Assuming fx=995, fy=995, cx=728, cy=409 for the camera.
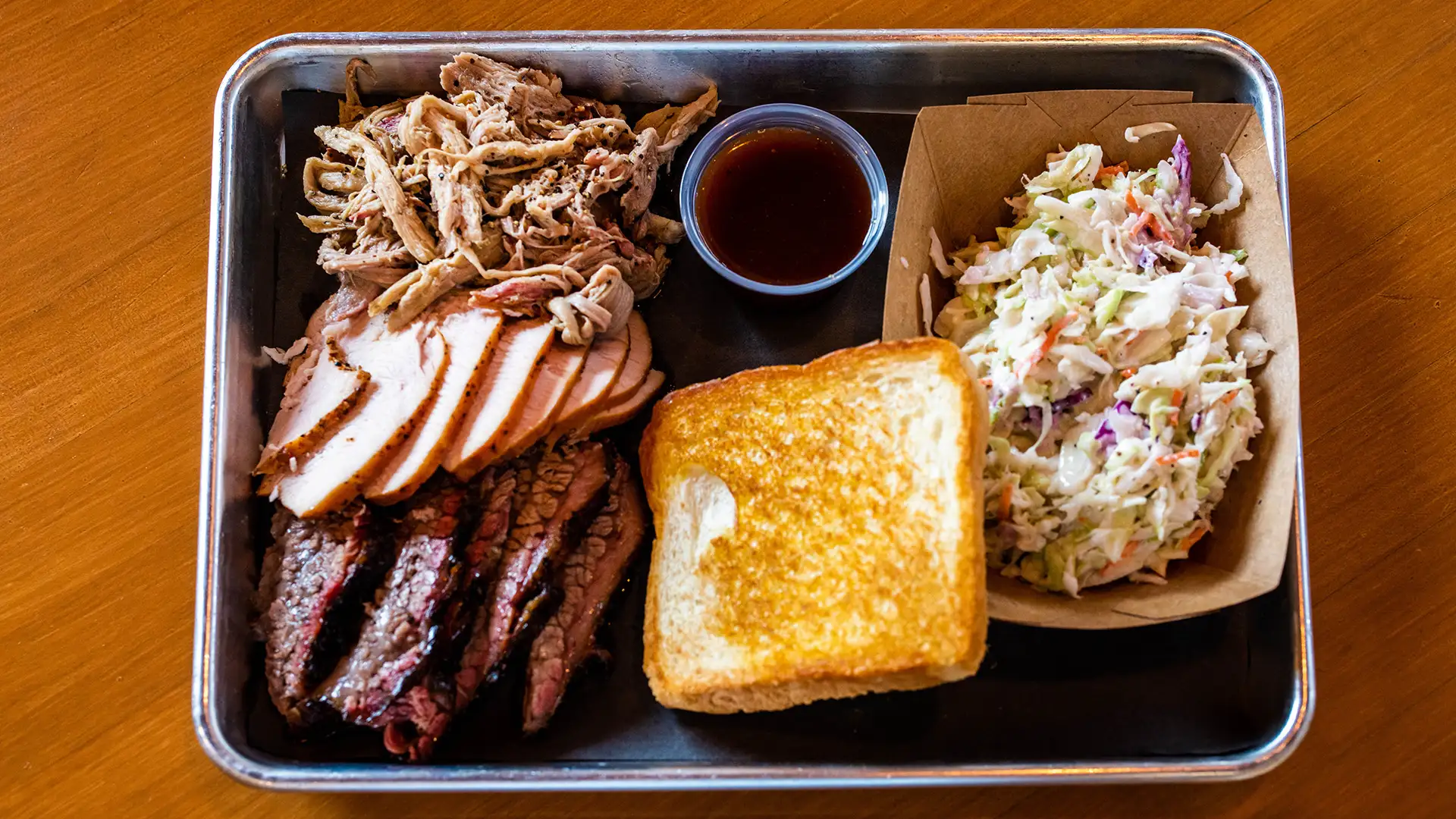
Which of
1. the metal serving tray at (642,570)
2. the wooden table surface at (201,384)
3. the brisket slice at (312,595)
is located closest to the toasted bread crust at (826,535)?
the metal serving tray at (642,570)

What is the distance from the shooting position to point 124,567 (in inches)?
101

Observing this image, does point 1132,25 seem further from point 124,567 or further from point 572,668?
point 124,567

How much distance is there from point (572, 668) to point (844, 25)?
1.93 meters

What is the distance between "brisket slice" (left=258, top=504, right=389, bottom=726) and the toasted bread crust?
682mm

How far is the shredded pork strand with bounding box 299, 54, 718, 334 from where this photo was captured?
2465mm

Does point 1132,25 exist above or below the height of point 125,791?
above

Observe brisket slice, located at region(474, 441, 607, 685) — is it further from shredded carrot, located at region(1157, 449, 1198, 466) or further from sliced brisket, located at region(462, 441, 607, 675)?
shredded carrot, located at region(1157, 449, 1198, 466)

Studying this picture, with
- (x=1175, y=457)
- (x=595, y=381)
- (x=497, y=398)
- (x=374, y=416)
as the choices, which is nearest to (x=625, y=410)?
(x=595, y=381)

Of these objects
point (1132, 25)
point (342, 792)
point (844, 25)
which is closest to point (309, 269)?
point (342, 792)

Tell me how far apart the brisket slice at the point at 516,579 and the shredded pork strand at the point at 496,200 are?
0.33m

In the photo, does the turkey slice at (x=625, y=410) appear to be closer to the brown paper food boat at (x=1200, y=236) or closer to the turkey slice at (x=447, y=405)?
the turkey slice at (x=447, y=405)

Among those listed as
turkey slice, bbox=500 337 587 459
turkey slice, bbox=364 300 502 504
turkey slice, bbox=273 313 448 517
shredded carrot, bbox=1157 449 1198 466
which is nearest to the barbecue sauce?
turkey slice, bbox=500 337 587 459

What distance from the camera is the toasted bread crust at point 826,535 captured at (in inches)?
83.4

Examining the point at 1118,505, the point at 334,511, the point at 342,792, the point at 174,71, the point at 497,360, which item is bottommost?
the point at 342,792
